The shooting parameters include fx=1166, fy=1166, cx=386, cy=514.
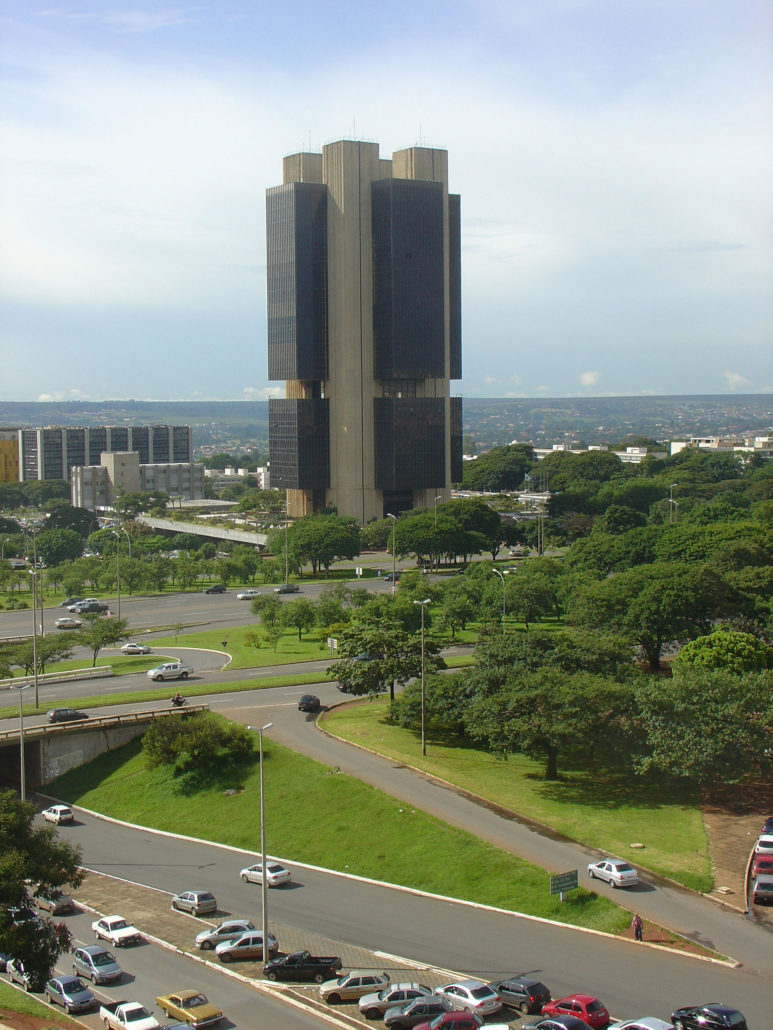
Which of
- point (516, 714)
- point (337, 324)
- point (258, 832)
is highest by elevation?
point (337, 324)

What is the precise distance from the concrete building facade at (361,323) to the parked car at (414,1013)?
106 meters

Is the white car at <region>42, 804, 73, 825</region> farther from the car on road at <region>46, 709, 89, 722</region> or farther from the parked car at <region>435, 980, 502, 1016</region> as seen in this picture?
the parked car at <region>435, 980, 502, 1016</region>

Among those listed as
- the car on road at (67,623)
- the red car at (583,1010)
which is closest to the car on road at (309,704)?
the red car at (583,1010)

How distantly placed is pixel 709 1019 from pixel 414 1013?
22.3 ft

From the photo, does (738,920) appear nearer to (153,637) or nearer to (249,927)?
(249,927)

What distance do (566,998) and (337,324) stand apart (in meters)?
109

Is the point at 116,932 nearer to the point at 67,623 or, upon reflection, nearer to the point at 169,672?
the point at 169,672

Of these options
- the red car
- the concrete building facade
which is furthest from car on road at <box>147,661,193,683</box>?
the concrete building facade

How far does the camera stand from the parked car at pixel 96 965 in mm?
31422

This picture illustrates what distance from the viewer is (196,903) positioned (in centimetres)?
3688

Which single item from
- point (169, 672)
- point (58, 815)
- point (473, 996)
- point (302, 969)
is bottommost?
point (58, 815)

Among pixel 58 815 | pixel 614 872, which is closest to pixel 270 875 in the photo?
pixel 614 872

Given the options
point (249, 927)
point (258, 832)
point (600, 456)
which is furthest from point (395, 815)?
point (600, 456)

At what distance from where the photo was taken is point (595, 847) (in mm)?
38250
